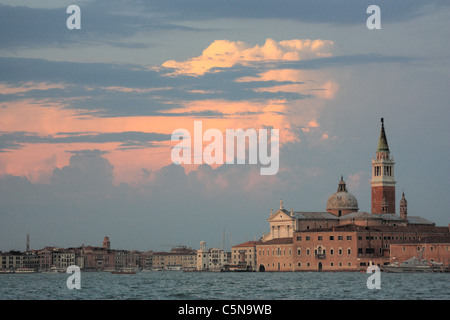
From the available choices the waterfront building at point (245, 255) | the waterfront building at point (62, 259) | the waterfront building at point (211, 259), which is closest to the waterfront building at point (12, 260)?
the waterfront building at point (62, 259)

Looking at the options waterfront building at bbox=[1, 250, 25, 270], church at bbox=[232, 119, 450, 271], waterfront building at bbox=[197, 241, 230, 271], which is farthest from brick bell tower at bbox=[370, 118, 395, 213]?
waterfront building at bbox=[1, 250, 25, 270]

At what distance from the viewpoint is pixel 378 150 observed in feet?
413

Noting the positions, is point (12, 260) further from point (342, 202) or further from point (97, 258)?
point (342, 202)

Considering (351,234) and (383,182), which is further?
(383,182)

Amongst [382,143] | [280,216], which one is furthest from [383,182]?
[280,216]

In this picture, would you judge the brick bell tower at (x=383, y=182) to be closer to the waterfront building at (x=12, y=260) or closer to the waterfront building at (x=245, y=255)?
the waterfront building at (x=245, y=255)

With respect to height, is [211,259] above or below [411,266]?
above

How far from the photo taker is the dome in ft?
416

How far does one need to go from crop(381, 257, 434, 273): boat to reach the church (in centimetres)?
135

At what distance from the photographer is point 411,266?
100 meters

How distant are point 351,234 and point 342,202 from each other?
1798 cm

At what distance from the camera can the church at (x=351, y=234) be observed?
10825 cm
